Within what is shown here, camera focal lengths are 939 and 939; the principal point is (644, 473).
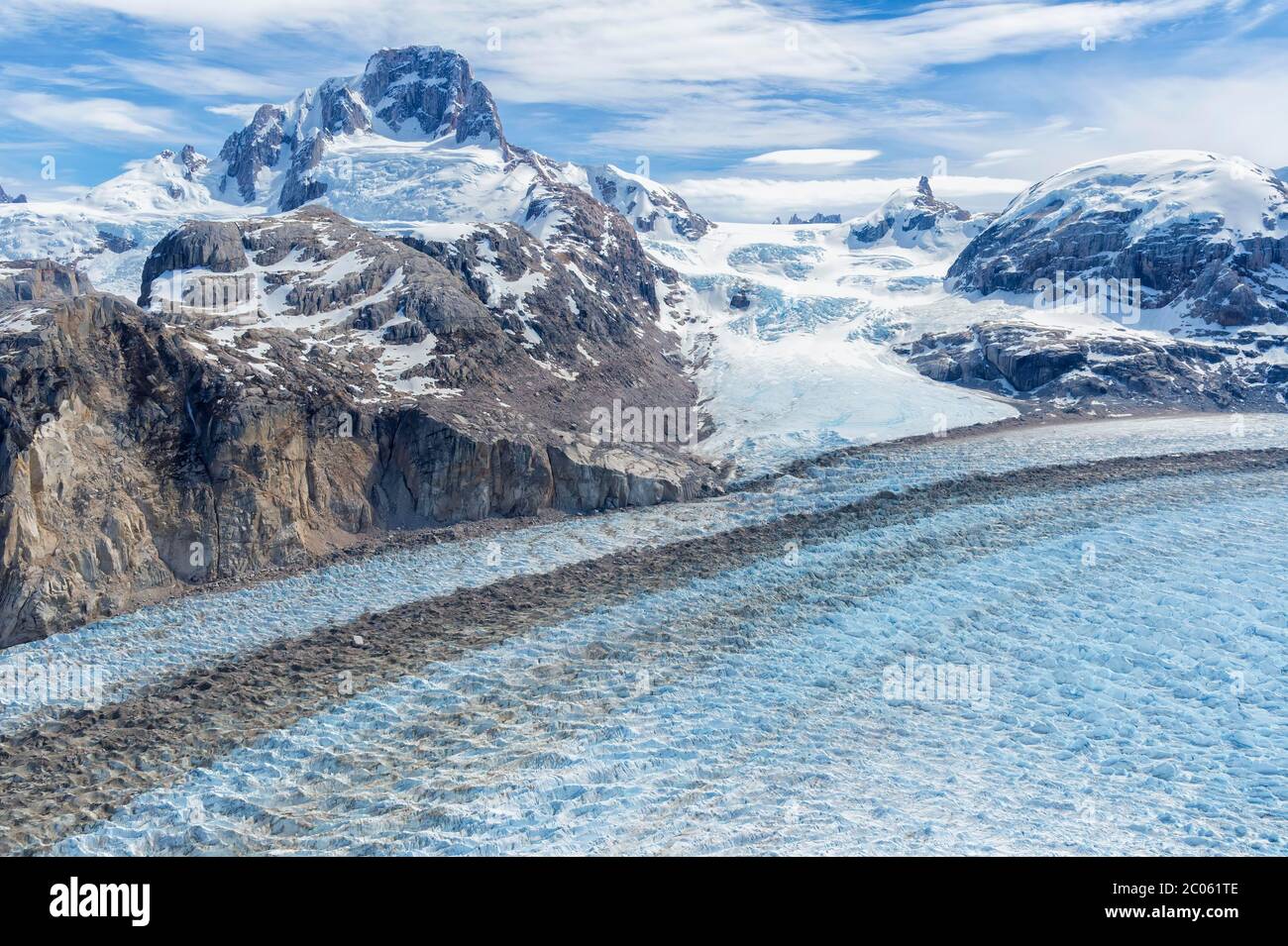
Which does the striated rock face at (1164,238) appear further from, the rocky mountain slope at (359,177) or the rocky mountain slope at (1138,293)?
the rocky mountain slope at (359,177)

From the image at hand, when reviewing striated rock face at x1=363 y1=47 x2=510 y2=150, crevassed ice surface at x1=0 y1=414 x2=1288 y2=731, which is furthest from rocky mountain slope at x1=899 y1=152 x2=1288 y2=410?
striated rock face at x1=363 y1=47 x2=510 y2=150

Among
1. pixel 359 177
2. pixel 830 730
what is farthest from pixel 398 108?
pixel 830 730

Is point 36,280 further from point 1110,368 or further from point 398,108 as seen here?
point 1110,368

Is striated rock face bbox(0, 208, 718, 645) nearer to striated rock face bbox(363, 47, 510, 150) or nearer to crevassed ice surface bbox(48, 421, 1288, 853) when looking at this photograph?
crevassed ice surface bbox(48, 421, 1288, 853)

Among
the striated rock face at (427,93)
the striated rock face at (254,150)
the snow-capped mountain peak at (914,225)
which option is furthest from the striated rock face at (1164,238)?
the striated rock face at (254,150)

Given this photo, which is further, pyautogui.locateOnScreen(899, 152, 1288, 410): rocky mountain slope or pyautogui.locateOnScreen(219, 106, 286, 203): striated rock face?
pyautogui.locateOnScreen(219, 106, 286, 203): striated rock face

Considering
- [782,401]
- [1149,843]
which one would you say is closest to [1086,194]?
[782,401]

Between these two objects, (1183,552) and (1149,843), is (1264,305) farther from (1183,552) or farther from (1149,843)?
(1149,843)
